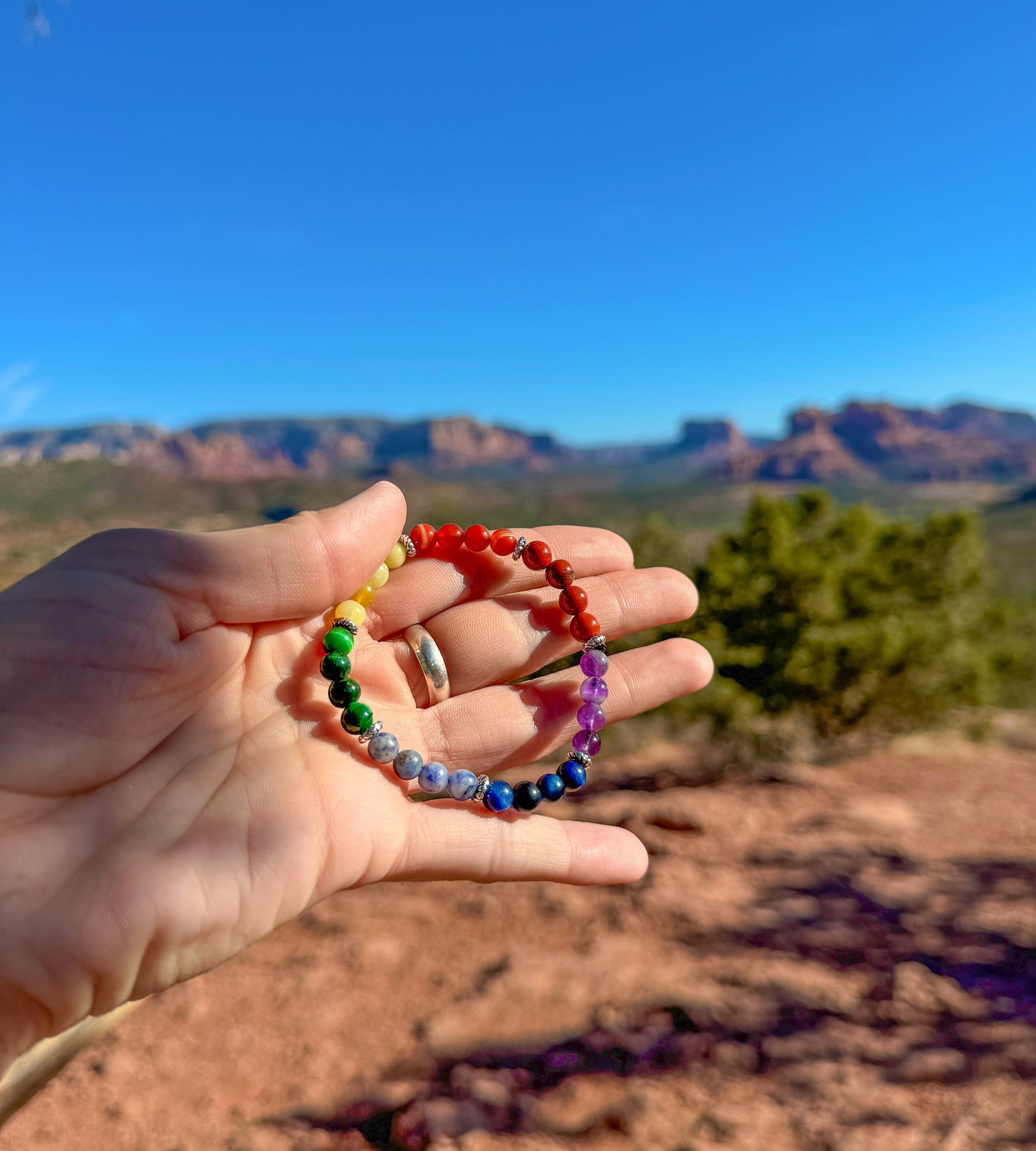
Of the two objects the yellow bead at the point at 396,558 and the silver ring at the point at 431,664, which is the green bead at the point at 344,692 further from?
the yellow bead at the point at 396,558

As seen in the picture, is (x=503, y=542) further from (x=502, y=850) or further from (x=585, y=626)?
(x=502, y=850)

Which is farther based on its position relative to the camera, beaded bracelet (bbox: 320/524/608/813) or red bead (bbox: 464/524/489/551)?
red bead (bbox: 464/524/489/551)

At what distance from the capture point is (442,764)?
282 centimetres

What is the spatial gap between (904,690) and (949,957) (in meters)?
4.76

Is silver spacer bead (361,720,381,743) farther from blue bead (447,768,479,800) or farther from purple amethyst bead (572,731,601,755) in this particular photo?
purple amethyst bead (572,731,601,755)

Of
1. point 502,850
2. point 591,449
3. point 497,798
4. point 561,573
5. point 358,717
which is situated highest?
point 591,449

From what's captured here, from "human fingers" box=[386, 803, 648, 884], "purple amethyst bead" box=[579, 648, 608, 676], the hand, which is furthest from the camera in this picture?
"purple amethyst bead" box=[579, 648, 608, 676]

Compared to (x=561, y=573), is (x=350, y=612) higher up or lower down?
lower down

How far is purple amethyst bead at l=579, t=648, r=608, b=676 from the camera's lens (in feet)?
9.98

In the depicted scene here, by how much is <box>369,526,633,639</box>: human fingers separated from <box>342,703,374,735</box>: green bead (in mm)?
498

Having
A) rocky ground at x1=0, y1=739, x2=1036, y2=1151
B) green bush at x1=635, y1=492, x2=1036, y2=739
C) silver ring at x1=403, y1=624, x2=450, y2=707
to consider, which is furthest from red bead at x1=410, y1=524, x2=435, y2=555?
green bush at x1=635, y1=492, x2=1036, y2=739

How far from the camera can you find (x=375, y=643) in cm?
306

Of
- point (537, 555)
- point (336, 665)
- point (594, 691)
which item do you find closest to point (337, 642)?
point (336, 665)

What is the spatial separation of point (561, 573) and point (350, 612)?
860 millimetres
